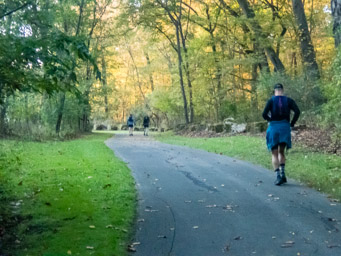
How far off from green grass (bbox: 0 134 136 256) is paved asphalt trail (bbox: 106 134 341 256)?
1.19ft

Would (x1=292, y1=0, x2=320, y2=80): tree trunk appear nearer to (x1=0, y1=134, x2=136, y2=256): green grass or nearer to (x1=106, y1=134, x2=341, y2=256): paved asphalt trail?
(x1=106, y1=134, x2=341, y2=256): paved asphalt trail

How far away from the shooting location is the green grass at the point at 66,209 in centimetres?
468

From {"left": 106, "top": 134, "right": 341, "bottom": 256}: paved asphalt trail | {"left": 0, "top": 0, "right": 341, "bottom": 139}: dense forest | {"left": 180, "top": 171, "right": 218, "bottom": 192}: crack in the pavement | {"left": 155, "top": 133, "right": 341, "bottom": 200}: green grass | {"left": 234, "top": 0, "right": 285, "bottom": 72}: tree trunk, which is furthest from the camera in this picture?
{"left": 234, "top": 0, "right": 285, "bottom": 72}: tree trunk

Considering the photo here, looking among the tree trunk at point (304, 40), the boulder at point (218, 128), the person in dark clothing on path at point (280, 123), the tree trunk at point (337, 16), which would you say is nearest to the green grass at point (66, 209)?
the person in dark clothing on path at point (280, 123)

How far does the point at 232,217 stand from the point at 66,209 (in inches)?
109

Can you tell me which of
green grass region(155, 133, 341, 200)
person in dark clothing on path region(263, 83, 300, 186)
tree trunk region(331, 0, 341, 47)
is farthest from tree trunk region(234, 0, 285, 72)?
person in dark clothing on path region(263, 83, 300, 186)

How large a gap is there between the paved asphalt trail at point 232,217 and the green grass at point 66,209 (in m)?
0.36

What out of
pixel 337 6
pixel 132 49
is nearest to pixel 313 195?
pixel 337 6

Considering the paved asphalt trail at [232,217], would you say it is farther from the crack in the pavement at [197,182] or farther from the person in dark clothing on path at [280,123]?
the person in dark clothing on path at [280,123]

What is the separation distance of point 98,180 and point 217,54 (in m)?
21.7

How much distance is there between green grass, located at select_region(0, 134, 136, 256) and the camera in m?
4.68

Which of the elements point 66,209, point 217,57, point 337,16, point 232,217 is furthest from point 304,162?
point 217,57

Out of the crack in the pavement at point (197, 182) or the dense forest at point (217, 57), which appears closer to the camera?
the crack in the pavement at point (197, 182)

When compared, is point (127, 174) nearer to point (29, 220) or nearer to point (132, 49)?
point (29, 220)
